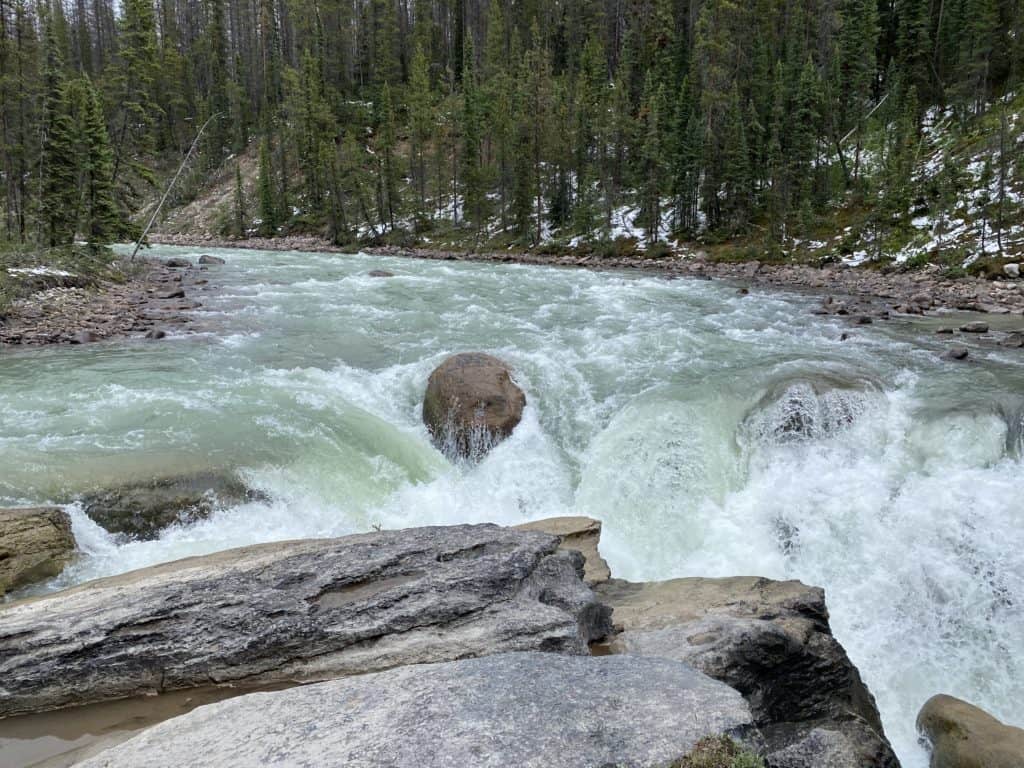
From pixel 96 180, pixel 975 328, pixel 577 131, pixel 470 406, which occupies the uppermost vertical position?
pixel 577 131

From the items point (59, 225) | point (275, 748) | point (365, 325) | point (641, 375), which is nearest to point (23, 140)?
point (59, 225)

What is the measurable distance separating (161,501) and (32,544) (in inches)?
66.3

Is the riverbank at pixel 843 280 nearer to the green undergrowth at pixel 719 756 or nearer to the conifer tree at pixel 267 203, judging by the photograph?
the green undergrowth at pixel 719 756

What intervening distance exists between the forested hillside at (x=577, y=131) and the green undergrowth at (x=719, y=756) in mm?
30791

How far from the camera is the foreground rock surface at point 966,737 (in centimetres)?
519

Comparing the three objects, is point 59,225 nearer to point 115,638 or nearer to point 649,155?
point 115,638

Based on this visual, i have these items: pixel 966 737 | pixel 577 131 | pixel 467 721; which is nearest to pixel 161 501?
pixel 467 721

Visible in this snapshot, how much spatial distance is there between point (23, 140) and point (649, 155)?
38.0 m

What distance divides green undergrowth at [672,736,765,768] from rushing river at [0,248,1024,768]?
4.22 meters

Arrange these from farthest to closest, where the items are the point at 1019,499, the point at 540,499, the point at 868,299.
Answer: the point at 868,299, the point at 540,499, the point at 1019,499

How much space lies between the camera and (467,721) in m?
3.32

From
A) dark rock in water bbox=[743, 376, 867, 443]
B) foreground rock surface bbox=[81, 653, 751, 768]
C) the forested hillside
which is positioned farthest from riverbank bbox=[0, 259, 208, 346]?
foreground rock surface bbox=[81, 653, 751, 768]

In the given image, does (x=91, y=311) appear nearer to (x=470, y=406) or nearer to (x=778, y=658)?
(x=470, y=406)

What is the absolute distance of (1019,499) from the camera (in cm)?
866
